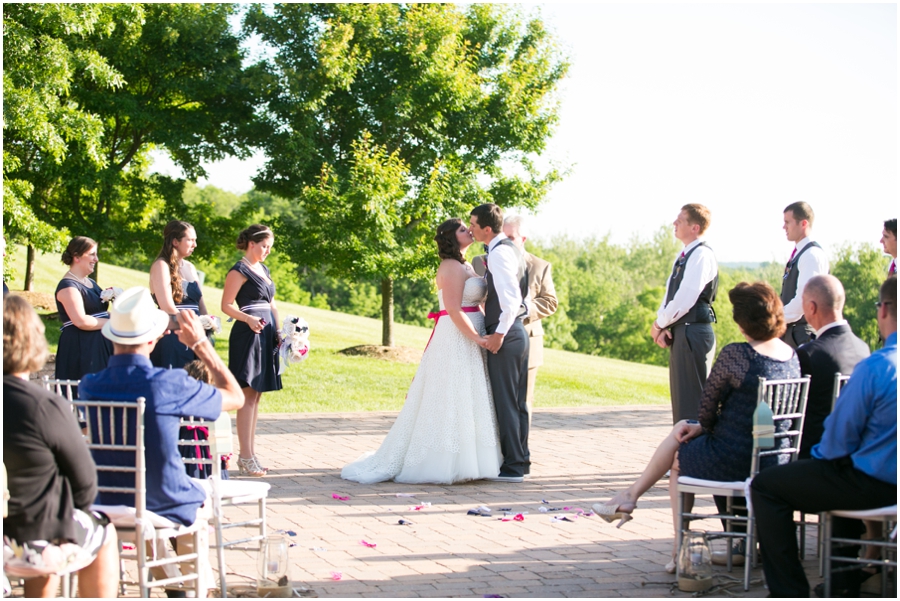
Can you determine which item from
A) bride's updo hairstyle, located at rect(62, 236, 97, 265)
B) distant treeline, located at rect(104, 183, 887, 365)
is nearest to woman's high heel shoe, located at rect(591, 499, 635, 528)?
bride's updo hairstyle, located at rect(62, 236, 97, 265)

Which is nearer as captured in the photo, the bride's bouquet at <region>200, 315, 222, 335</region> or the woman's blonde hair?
the woman's blonde hair

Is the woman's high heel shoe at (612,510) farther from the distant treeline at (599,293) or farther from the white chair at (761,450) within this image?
the distant treeline at (599,293)

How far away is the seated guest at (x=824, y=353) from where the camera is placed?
5176 millimetres

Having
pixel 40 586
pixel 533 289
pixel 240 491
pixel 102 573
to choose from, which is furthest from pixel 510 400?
pixel 40 586

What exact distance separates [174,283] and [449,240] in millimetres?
2367

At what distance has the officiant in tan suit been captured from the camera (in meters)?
8.22

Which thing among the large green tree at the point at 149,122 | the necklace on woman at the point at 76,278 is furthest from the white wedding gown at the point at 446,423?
the large green tree at the point at 149,122

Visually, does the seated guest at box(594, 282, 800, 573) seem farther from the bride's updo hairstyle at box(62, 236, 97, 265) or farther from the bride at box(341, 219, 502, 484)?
the bride's updo hairstyle at box(62, 236, 97, 265)

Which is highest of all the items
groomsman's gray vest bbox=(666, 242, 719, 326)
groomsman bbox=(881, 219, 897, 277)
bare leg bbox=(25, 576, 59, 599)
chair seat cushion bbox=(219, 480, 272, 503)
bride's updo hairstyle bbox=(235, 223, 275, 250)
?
bride's updo hairstyle bbox=(235, 223, 275, 250)

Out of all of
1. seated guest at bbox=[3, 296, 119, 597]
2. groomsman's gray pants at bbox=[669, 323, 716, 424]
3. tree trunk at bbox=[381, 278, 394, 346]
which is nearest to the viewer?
seated guest at bbox=[3, 296, 119, 597]

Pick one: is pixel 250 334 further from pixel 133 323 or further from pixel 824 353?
pixel 824 353

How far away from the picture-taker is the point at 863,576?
4.93m

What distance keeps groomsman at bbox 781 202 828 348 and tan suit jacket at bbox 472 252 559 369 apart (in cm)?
203

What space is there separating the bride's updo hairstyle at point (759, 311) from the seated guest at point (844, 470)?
60 centimetres
